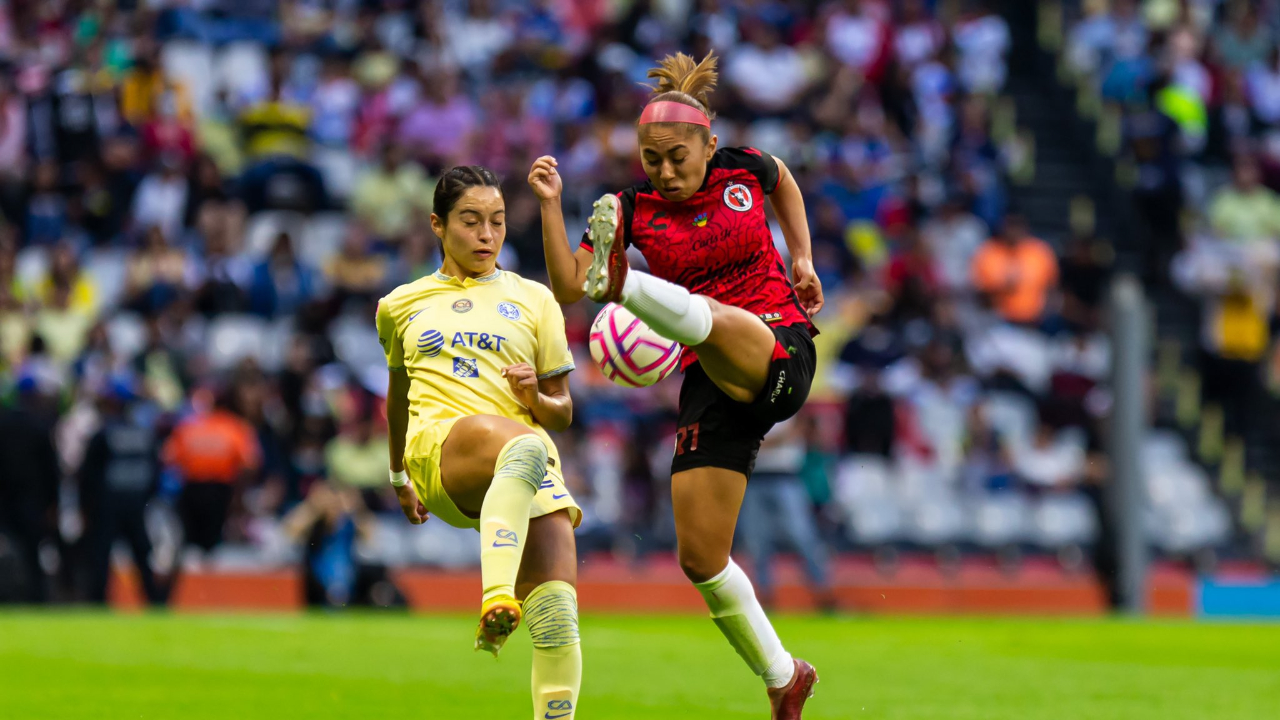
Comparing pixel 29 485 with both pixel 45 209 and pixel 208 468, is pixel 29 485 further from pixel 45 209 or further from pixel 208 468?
pixel 45 209

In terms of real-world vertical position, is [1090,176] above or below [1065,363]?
above

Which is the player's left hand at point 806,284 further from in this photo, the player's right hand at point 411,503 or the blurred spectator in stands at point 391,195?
the blurred spectator in stands at point 391,195

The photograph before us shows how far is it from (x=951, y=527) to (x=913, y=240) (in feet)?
11.3

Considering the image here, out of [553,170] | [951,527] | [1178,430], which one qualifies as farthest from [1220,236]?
[553,170]

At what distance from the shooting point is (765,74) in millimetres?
20859

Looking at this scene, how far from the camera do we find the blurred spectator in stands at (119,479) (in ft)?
51.8

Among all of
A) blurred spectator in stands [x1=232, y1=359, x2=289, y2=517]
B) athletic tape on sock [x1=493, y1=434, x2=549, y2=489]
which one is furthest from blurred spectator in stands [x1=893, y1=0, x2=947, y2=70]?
athletic tape on sock [x1=493, y1=434, x2=549, y2=489]

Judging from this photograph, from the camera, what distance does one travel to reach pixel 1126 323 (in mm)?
17547

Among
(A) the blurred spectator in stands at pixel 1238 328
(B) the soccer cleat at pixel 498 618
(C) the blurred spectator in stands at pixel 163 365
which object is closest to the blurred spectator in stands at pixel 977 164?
(A) the blurred spectator in stands at pixel 1238 328

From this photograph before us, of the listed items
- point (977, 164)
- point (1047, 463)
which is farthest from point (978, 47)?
point (1047, 463)

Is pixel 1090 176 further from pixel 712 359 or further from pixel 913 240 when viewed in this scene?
pixel 712 359

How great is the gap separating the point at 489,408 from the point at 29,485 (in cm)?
1083

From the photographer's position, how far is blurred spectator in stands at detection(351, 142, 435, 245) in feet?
60.8

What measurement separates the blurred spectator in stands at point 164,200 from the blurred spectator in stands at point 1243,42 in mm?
12845
